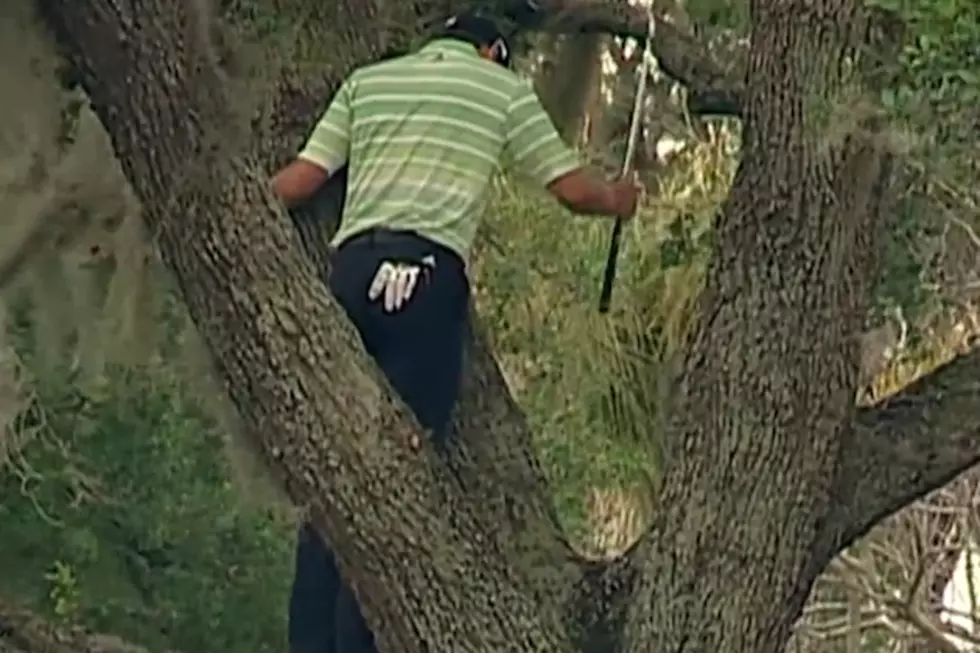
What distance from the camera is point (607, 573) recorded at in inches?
144

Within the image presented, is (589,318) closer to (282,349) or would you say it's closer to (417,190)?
(417,190)

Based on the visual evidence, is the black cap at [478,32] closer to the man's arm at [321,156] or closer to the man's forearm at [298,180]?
the man's arm at [321,156]

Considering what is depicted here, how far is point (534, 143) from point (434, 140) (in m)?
0.17

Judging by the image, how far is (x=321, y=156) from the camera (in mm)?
3418

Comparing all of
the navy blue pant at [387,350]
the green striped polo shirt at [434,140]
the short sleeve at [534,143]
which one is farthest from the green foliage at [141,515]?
the short sleeve at [534,143]

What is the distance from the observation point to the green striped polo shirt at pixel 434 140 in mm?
3291

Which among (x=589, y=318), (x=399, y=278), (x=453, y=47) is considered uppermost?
(x=453, y=47)

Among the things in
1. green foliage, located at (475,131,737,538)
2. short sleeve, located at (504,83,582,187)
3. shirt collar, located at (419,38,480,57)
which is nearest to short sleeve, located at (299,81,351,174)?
shirt collar, located at (419,38,480,57)

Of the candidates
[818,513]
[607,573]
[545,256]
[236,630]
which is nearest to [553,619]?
[607,573]

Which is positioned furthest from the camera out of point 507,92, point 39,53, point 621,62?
point 621,62

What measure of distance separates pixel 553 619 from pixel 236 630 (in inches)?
53.6

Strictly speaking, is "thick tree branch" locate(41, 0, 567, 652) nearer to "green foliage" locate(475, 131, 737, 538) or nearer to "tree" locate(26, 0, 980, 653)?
"tree" locate(26, 0, 980, 653)

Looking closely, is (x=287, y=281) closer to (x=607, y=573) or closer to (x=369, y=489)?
(x=369, y=489)

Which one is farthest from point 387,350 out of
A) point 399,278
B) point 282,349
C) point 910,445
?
point 910,445
